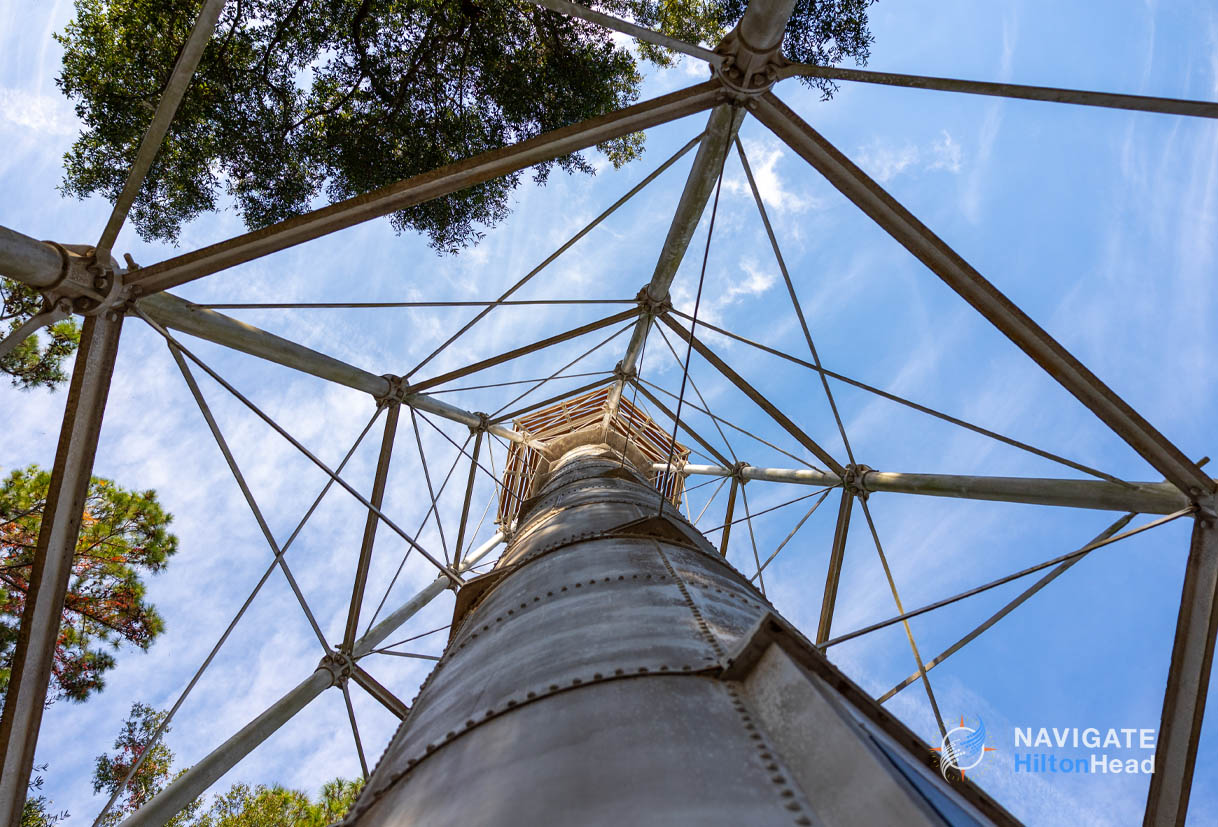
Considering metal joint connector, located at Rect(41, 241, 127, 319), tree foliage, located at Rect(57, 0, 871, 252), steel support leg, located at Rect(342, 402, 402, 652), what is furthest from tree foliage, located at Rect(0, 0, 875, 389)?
metal joint connector, located at Rect(41, 241, 127, 319)

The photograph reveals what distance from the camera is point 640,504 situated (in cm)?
739

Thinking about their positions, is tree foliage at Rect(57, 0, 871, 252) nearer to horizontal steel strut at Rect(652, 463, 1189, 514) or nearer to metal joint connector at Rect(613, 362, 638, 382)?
metal joint connector at Rect(613, 362, 638, 382)

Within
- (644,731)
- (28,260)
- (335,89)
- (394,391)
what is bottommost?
(644,731)

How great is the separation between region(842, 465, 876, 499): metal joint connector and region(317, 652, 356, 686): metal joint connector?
6.08 m

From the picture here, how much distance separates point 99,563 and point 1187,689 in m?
13.1

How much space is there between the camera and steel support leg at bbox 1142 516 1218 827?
489 centimetres

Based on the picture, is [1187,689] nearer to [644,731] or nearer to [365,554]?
[644,731]

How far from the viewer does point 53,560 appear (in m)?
4.66

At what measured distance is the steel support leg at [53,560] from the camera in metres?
4.43

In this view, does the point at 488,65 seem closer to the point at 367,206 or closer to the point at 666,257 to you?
the point at 666,257

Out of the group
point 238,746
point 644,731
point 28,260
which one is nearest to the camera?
point 644,731

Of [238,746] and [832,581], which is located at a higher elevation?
[832,581]

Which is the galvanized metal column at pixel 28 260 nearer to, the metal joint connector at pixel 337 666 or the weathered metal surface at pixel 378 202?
the weathered metal surface at pixel 378 202

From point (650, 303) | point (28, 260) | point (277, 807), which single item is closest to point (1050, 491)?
point (650, 303)
